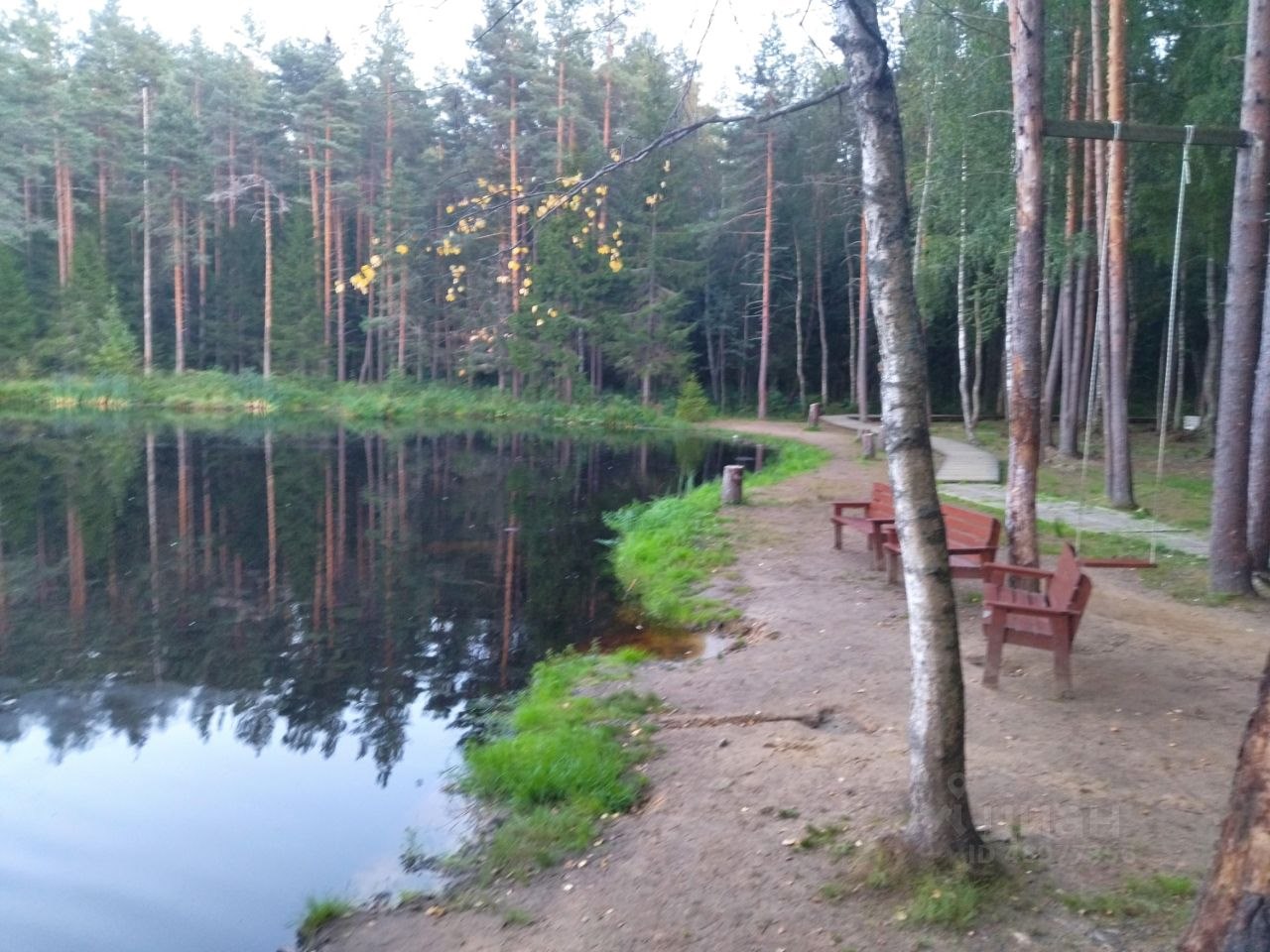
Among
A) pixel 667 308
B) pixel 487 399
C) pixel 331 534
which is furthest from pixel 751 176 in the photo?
pixel 331 534

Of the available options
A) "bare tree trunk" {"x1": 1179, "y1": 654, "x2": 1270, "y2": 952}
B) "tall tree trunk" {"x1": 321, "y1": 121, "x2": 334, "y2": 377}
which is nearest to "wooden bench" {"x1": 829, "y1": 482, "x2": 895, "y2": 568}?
"bare tree trunk" {"x1": 1179, "y1": 654, "x2": 1270, "y2": 952}

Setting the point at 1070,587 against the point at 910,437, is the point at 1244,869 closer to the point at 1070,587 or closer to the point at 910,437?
the point at 910,437

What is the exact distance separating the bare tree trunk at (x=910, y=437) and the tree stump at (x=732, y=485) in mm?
13081

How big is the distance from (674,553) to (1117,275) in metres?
6.67

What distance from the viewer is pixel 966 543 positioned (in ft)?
34.3

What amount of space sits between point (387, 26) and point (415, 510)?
1548 cm

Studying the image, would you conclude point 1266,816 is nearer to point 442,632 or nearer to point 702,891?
point 702,891

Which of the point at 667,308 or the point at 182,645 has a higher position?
the point at 667,308

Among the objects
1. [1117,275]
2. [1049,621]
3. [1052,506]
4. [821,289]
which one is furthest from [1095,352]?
[821,289]

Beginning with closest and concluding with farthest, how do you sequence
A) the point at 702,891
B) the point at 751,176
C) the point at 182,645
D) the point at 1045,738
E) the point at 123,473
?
1. the point at 702,891
2. the point at 1045,738
3. the point at 182,645
4. the point at 123,473
5. the point at 751,176

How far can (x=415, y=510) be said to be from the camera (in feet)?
66.0

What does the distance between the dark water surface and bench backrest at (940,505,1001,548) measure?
9.03 ft

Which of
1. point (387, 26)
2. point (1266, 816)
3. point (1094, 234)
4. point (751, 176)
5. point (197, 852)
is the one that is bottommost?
point (197, 852)

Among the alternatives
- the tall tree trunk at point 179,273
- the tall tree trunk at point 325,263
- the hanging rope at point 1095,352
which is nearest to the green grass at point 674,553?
the hanging rope at point 1095,352
